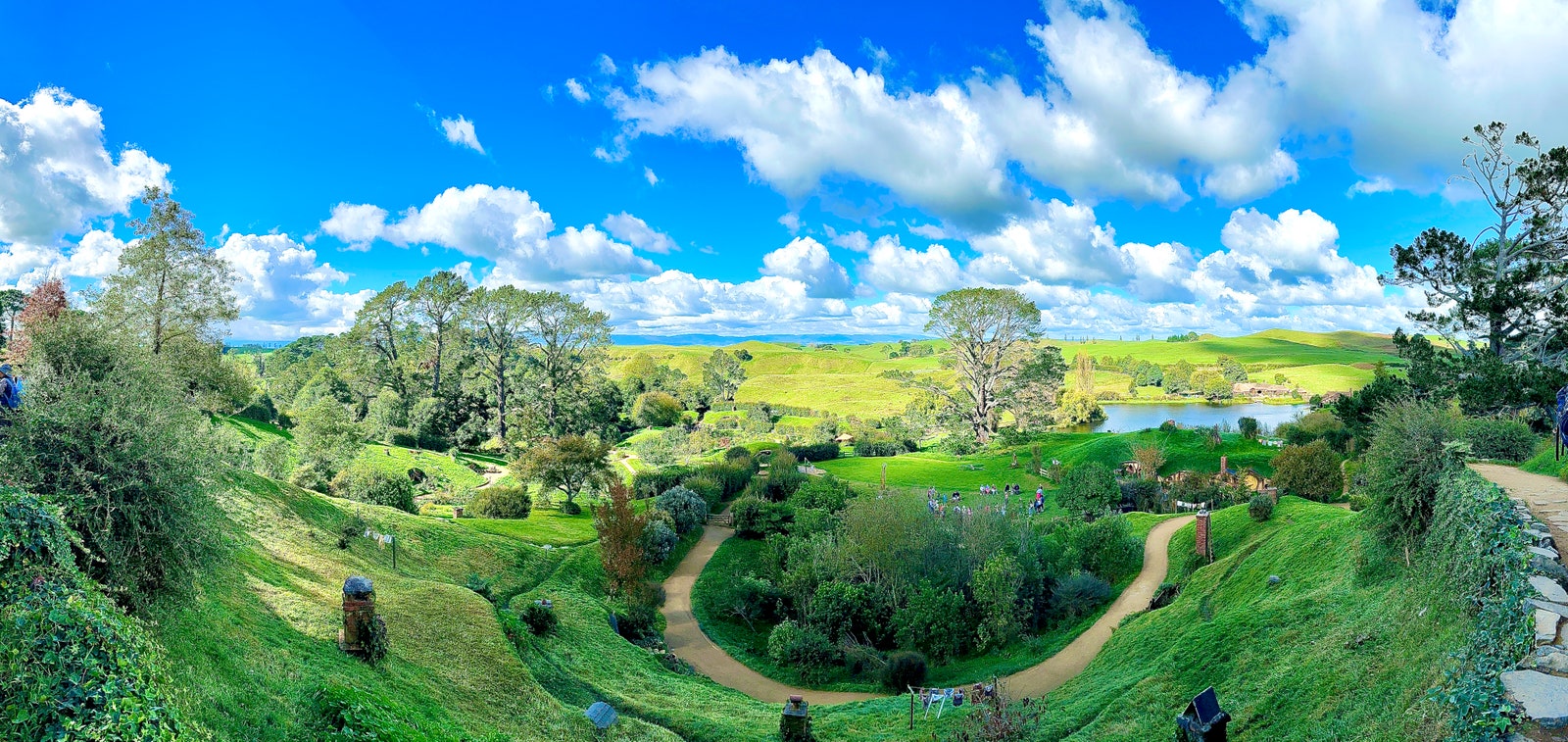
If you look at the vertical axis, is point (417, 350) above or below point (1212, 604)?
above

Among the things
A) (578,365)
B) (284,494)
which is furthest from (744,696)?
(578,365)

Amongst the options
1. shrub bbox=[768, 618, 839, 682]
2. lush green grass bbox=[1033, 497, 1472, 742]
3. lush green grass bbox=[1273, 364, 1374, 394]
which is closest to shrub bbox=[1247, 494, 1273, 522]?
lush green grass bbox=[1033, 497, 1472, 742]

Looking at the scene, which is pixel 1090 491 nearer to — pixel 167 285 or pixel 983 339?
pixel 983 339

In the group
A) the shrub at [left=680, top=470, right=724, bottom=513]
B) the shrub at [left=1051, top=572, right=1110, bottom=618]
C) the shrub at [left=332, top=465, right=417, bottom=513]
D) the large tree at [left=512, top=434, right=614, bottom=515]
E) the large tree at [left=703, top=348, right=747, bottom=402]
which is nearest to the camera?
the shrub at [left=1051, top=572, right=1110, bottom=618]

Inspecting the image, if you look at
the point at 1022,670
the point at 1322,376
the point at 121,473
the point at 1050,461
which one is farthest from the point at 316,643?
the point at 1322,376

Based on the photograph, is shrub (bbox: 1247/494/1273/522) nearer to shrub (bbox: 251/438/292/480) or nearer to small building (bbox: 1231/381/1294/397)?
shrub (bbox: 251/438/292/480)

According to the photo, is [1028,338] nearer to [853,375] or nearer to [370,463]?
[370,463]
